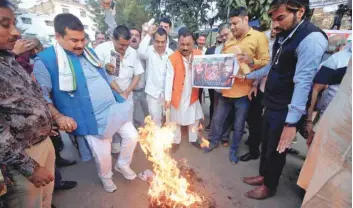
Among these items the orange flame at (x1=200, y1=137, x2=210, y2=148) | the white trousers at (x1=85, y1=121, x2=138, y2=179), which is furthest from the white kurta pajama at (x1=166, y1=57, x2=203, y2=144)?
the white trousers at (x1=85, y1=121, x2=138, y2=179)

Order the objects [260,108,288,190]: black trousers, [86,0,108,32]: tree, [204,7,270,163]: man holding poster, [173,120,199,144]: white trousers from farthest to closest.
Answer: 1. [86,0,108,32]: tree
2. [173,120,199,144]: white trousers
3. [204,7,270,163]: man holding poster
4. [260,108,288,190]: black trousers

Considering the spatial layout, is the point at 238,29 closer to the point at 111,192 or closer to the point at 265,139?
the point at 265,139

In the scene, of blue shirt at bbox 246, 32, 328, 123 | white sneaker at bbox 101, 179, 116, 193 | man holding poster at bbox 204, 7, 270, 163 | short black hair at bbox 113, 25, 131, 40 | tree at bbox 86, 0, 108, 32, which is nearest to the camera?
blue shirt at bbox 246, 32, 328, 123

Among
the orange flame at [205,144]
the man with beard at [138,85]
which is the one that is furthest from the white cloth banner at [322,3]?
the man with beard at [138,85]

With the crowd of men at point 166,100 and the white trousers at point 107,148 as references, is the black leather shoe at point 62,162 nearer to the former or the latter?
the crowd of men at point 166,100

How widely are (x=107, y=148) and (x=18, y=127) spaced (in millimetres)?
1359

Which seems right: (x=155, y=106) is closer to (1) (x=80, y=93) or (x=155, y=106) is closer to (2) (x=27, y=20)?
(1) (x=80, y=93)

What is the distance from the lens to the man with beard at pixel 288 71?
82.4 inches

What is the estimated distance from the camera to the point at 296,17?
7.30 ft

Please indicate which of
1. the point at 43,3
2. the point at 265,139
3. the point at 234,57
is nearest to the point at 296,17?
the point at 234,57

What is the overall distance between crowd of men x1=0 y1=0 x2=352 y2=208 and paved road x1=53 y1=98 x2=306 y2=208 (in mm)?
137

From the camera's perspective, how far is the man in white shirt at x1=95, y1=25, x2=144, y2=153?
359 centimetres

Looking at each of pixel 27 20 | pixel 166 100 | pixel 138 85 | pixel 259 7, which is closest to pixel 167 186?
pixel 166 100

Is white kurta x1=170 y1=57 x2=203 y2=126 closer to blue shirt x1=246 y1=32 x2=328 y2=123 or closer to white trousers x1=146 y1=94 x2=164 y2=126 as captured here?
white trousers x1=146 y1=94 x2=164 y2=126
